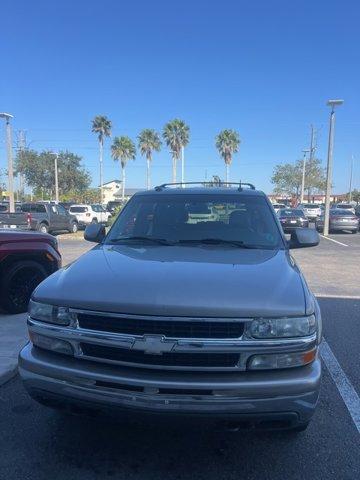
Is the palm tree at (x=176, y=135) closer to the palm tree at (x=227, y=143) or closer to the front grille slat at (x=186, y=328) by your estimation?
the palm tree at (x=227, y=143)

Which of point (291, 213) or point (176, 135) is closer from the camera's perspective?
point (291, 213)

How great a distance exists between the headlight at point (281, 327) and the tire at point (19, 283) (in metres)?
4.85

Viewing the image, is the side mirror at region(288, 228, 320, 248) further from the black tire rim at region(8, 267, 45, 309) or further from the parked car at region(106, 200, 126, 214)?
the parked car at region(106, 200, 126, 214)

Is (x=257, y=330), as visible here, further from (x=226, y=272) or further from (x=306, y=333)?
(x=226, y=272)

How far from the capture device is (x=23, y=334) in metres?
5.92

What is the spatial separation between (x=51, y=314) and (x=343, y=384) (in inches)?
117

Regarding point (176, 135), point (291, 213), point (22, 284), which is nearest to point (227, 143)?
point (176, 135)

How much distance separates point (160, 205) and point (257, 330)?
2.37 meters

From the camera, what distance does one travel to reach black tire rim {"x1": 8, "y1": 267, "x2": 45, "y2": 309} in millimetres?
6883

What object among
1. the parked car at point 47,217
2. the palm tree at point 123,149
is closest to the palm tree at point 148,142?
the palm tree at point 123,149

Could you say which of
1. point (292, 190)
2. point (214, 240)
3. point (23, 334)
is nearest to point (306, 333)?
point (214, 240)

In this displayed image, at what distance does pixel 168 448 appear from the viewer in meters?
3.40

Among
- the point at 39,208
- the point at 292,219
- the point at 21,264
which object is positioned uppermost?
the point at 21,264

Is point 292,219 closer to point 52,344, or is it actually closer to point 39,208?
point 39,208
